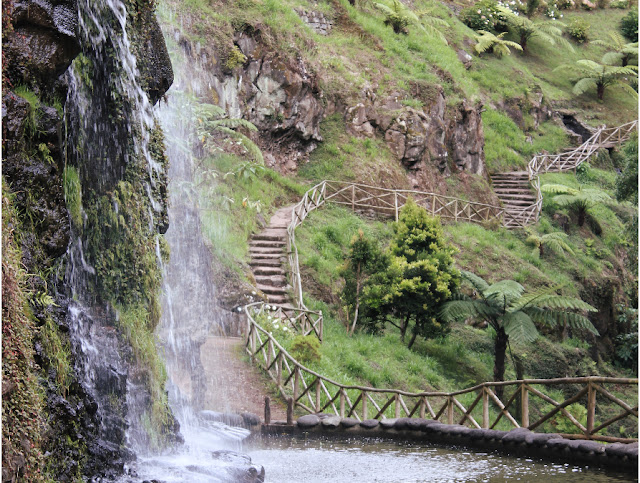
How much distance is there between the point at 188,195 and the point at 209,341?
415cm

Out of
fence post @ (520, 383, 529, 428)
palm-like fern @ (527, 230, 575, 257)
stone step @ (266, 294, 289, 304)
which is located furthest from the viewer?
palm-like fern @ (527, 230, 575, 257)

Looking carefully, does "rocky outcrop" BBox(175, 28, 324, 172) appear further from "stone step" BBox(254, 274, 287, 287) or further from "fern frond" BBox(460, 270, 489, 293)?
"fern frond" BBox(460, 270, 489, 293)

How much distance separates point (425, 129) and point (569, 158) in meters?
10.2

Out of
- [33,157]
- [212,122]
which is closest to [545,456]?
[33,157]

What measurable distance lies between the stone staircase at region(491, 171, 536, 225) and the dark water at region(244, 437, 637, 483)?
60.1ft

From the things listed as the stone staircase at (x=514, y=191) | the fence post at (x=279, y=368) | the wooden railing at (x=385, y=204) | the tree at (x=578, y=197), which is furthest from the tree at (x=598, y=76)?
the fence post at (x=279, y=368)

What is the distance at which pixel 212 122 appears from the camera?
695 inches

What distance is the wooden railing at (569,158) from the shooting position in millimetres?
25812

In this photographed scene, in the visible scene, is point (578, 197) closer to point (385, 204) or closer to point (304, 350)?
point (385, 204)

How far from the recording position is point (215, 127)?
1805 centimetres

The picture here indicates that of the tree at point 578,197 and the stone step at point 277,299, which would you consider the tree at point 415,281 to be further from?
the tree at point 578,197

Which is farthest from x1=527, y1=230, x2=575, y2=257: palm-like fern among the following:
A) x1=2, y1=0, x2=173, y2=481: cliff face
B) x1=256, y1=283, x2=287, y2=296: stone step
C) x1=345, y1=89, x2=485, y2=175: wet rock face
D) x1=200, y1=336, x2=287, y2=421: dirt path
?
x1=2, y1=0, x2=173, y2=481: cliff face

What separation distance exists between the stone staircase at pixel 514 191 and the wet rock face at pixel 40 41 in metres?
22.2

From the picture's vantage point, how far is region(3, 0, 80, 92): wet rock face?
516cm
